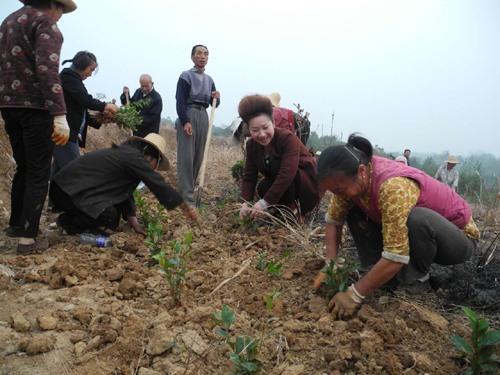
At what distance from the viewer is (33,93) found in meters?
2.45

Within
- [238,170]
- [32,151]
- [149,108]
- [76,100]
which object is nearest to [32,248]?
[32,151]

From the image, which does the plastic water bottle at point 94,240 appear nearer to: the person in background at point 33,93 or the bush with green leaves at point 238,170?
the person in background at point 33,93

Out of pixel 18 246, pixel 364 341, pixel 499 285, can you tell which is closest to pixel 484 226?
pixel 499 285

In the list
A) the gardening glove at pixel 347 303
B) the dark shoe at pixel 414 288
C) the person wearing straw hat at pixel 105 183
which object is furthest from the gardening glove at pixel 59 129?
the dark shoe at pixel 414 288

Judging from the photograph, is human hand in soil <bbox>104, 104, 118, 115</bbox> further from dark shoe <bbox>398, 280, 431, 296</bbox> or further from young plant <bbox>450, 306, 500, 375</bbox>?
young plant <bbox>450, 306, 500, 375</bbox>

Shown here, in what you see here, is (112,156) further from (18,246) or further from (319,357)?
(319,357)

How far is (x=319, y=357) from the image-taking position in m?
1.59

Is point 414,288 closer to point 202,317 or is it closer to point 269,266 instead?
point 269,266

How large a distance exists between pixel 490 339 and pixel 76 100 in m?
3.51

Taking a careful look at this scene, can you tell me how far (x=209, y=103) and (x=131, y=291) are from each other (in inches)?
120

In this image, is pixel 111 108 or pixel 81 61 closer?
pixel 81 61

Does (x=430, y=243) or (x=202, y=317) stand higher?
(x=430, y=243)

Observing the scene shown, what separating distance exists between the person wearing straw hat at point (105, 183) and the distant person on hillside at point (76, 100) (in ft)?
2.23

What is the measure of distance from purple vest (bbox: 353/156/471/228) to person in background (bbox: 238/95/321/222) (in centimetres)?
106
